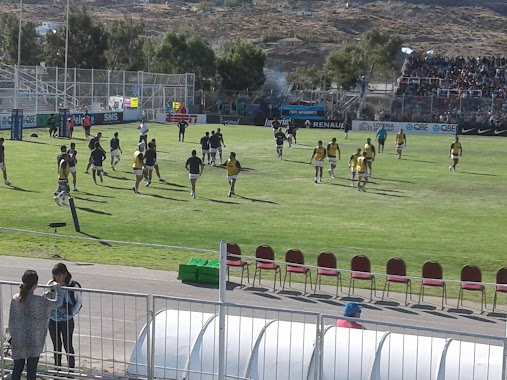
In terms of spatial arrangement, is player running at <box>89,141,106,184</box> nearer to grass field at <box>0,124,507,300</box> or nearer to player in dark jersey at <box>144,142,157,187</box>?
grass field at <box>0,124,507,300</box>

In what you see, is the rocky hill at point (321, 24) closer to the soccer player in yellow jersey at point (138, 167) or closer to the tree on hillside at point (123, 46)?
the tree on hillside at point (123, 46)

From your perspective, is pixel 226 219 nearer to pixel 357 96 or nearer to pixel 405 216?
pixel 405 216

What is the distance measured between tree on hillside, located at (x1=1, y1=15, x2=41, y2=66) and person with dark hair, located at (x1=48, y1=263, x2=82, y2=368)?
88.2 m

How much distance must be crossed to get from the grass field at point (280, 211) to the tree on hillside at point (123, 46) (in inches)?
2260

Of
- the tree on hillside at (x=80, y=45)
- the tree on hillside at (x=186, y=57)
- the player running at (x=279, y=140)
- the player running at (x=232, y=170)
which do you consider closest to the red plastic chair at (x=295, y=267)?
the player running at (x=232, y=170)

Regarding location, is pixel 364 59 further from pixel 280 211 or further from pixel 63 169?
pixel 63 169

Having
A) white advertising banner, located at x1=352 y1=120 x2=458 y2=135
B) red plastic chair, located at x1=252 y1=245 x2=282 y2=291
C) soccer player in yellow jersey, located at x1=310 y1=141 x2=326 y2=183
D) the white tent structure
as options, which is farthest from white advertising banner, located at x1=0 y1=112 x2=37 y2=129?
the white tent structure

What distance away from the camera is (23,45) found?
97438mm

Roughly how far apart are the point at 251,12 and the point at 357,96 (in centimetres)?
11375

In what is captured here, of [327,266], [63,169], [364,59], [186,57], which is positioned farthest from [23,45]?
[327,266]

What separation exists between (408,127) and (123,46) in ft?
144

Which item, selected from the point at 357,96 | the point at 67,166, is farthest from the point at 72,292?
the point at 357,96

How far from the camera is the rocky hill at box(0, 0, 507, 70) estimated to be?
146375mm

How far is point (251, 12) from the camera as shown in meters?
194
